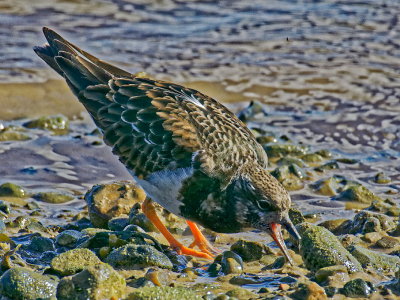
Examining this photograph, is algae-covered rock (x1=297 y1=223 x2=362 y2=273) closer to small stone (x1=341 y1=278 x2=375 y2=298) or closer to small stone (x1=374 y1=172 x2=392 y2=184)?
small stone (x1=341 y1=278 x2=375 y2=298)

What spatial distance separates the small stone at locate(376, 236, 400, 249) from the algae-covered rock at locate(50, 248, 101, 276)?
2074 mm

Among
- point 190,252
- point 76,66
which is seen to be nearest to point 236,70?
point 76,66

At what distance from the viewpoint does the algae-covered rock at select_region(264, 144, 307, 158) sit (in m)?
7.49

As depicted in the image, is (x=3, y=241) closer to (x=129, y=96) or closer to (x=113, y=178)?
(x=129, y=96)

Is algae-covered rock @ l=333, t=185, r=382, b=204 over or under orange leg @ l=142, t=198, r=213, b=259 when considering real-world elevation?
under

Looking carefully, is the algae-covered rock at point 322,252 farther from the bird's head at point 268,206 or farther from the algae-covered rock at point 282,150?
the algae-covered rock at point 282,150

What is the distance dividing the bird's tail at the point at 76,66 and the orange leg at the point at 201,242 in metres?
1.31

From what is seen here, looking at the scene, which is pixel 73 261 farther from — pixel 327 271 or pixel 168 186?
pixel 327 271

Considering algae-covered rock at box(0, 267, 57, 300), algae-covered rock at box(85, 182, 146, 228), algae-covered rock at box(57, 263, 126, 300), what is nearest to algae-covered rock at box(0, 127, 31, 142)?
algae-covered rock at box(85, 182, 146, 228)

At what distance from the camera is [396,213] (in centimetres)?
621

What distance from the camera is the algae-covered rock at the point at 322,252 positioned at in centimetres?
500

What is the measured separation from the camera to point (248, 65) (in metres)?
10.1

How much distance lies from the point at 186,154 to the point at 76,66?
1.31 m

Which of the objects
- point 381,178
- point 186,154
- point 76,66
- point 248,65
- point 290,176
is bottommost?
point 381,178
